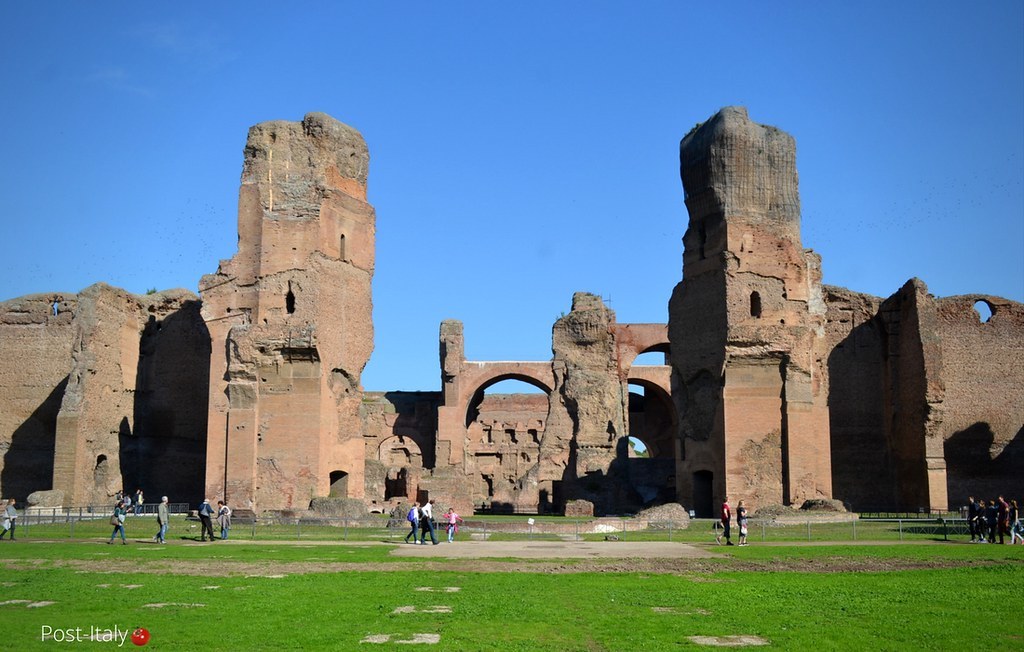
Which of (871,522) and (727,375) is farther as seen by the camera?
(727,375)

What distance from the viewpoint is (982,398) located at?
3350cm

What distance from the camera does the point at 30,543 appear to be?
731 inches

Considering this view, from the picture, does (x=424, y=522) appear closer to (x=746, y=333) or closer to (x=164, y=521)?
(x=164, y=521)

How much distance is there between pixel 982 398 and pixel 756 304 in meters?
11.0

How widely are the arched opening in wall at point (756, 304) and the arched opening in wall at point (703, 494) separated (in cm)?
441

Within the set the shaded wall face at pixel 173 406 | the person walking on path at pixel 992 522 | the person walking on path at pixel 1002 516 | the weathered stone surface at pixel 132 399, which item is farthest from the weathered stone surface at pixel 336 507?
the person walking on path at pixel 1002 516

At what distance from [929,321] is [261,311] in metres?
19.4

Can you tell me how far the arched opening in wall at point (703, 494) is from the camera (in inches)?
1086

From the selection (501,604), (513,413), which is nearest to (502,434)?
(513,413)

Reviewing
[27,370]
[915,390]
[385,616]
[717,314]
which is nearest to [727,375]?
[717,314]

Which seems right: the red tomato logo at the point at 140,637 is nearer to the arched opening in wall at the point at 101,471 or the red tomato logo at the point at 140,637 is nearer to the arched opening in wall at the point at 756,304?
the arched opening in wall at the point at 756,304

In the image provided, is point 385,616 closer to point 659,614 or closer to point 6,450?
point 659,614

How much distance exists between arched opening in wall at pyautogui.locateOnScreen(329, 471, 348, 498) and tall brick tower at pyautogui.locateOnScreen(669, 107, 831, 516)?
9.21 metres

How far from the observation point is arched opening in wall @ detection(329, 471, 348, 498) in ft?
94.2
